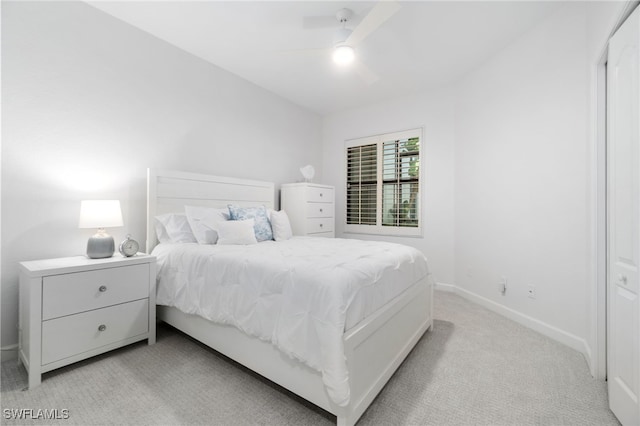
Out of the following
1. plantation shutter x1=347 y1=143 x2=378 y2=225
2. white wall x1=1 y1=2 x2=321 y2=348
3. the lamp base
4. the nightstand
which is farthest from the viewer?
plantation shutter x1=347 y1=143 x2=378 y2=225

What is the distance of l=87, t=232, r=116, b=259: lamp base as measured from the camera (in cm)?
209

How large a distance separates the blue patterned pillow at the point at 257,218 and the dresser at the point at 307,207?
35.9 inches

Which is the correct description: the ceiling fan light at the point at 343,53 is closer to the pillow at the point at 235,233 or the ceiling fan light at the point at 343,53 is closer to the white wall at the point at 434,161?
the pillow at the point at 235,233

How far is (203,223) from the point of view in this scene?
2.64m

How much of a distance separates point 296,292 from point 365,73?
9.78 ft

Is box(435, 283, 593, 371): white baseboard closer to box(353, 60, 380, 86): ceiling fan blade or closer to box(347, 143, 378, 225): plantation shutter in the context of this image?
box(347, 143, 378, 225): plantation shutter

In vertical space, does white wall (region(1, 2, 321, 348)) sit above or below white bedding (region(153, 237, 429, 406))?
above

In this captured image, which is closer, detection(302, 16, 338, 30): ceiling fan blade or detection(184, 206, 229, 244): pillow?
detection(302, 16, 338, 30): ceiling fan blade

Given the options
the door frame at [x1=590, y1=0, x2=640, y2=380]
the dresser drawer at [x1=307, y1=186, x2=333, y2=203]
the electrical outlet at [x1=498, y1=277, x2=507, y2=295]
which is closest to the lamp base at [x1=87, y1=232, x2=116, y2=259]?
the dresser drawer at [x1=307, y1=186, x2=333, y2=203]

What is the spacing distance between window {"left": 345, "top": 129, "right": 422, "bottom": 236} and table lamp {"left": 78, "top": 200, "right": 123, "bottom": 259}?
3.30 metres

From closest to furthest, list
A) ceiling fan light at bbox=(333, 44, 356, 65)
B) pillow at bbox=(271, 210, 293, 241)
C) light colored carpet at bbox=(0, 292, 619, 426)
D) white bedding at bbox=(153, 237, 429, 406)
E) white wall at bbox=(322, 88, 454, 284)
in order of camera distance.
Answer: white bedding at bbox=(153, 237, 429, 406) < light colored carpet at bbox=(0, 292, 619, 426) < ceiling fan light at bbox=(333, 44, 356, 65) < pillow at bbox=(271, 210, 293, 241) < white wall at bbox=(322, 88, 454, 284)

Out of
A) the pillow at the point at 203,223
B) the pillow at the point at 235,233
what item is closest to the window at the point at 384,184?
the pillow at the point at 235,233

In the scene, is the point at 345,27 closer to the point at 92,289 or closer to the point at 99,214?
the point at 99,214

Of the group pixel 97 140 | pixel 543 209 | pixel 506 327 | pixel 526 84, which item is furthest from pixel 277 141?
pixel 506 327
